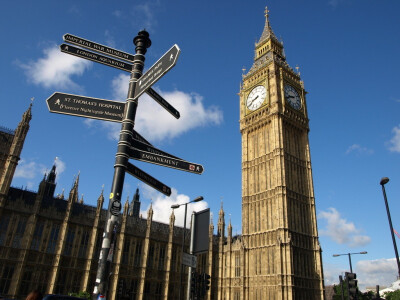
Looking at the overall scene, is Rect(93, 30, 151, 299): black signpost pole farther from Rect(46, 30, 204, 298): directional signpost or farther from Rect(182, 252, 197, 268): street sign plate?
Rect(182, 252, 197, 268): street sign plate

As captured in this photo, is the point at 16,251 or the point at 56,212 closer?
the point at 16,251

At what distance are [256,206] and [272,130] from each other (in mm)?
11983

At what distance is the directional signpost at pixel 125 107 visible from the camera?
259 inches

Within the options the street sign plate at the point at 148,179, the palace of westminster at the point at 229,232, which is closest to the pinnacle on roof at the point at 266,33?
the palace of westminster at the point at 229,232

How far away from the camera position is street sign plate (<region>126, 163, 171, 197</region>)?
7092 mm

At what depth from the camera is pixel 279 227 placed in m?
44.5

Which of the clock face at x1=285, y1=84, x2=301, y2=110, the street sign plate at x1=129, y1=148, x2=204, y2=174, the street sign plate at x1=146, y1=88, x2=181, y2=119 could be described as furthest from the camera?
the clock face at x1=285, y1=84, x2=301, y2=110

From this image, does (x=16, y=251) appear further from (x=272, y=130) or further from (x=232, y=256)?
(x=272, y=130)

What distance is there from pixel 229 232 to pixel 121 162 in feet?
161

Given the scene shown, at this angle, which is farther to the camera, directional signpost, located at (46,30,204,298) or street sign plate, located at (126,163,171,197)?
street sign plate, located at (126,163,171,197)

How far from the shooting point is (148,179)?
730 centimetres

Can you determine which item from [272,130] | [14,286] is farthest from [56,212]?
[272,130]

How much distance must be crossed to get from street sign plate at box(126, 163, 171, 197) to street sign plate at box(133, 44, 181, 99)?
1.63m

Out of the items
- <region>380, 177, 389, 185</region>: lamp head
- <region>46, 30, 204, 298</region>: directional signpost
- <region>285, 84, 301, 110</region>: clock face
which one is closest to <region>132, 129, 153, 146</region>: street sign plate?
<region>46, 30, 204, 298</region>: directional signpost
